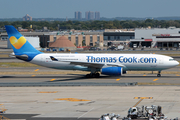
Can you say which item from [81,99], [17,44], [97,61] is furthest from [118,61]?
[81,99]

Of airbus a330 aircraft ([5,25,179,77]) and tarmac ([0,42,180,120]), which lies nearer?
tarmac ([0,42,180,120])

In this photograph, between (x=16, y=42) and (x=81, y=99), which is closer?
(x=81, y=99)

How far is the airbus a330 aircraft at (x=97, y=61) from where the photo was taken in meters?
48.1

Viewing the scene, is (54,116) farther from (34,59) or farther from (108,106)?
(34,59)

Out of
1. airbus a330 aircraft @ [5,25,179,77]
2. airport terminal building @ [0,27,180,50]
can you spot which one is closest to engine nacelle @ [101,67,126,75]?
airbus a330 aircraft @ [5,25,179,77]

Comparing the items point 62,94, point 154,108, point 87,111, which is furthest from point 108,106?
point 62,94

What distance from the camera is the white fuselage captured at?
158 feet

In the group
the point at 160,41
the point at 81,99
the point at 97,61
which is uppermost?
the point at 97,61

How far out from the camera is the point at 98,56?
4988 centimetres

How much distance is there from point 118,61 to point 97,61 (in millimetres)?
3529

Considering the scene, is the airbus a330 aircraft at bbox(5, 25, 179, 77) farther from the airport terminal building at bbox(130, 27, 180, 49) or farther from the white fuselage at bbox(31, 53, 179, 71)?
the airport terminal building at bbox(130, 27, 180, 49)

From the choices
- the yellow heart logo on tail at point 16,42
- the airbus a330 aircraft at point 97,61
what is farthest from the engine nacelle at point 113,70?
the yellow heart logo on tail at point 16,42

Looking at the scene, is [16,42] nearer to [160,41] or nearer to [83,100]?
[83,100]

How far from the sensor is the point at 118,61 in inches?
1930
